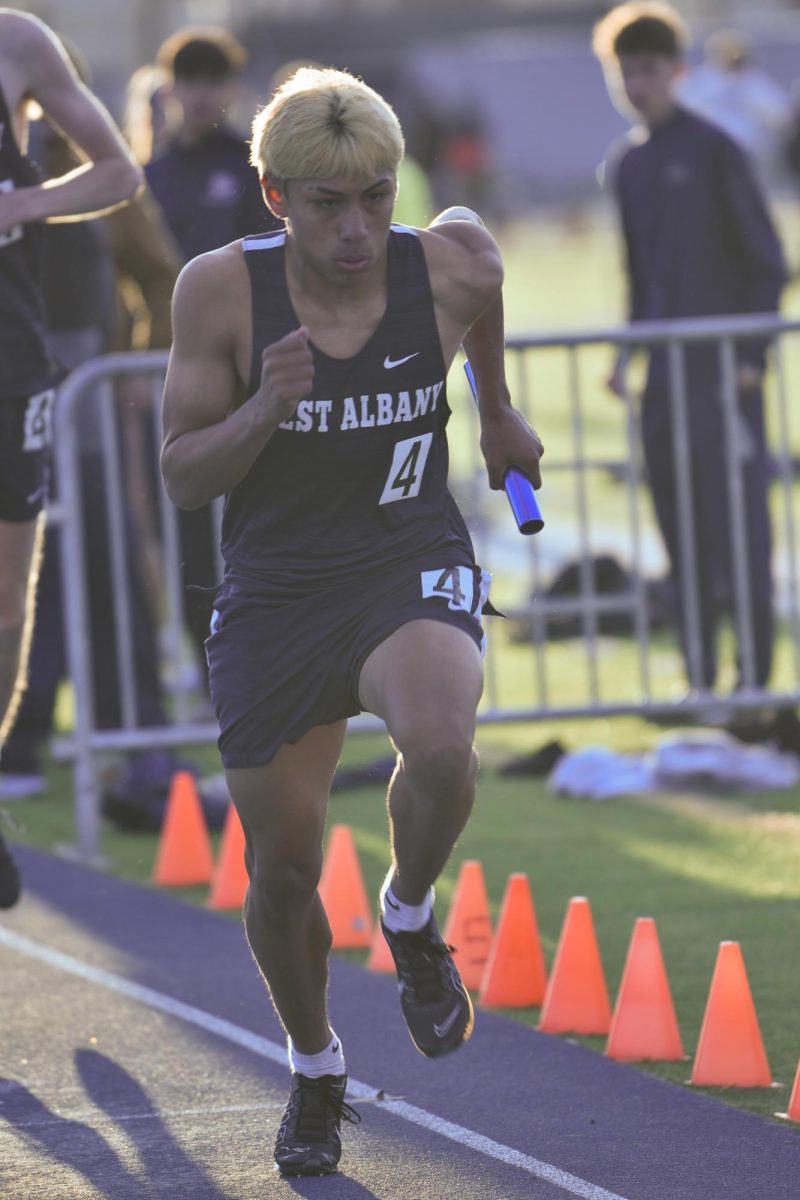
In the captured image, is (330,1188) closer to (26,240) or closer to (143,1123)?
(143,1123)

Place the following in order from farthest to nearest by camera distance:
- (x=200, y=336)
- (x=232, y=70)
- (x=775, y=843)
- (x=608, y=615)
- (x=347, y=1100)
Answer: (x=608, y=615)
(x=232, y=70)
(x=775, y=843)
(x=347, y=1100)
(x=200, y=336)

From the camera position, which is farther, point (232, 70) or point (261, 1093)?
point (232, 70)

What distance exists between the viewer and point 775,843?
755 cm

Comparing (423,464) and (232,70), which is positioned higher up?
(232,70)

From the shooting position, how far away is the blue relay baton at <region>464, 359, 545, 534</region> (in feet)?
14.3

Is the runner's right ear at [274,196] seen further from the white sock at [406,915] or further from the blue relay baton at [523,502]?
the white sock at [406,915]

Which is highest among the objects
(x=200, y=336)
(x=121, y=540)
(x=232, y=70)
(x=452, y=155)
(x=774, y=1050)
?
(x=452, y=155)

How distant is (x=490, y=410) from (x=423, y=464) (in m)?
0.32

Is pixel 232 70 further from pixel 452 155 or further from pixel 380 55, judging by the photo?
pixel 380 55

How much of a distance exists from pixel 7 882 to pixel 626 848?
8.28ft

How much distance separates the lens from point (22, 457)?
5.82 m

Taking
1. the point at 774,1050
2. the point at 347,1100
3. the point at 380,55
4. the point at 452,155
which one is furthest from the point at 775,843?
the point at 380,55

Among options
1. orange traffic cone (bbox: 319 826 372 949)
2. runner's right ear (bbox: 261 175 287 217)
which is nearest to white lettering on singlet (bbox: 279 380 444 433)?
runner's right ear (bbox: 261 175 287 217)

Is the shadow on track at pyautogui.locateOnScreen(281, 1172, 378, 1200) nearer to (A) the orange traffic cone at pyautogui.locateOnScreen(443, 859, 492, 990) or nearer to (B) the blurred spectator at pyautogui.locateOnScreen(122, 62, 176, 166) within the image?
(A) the orange traffic cone at pyautogui.locateOnScreen(443, 859, 492, 990)
